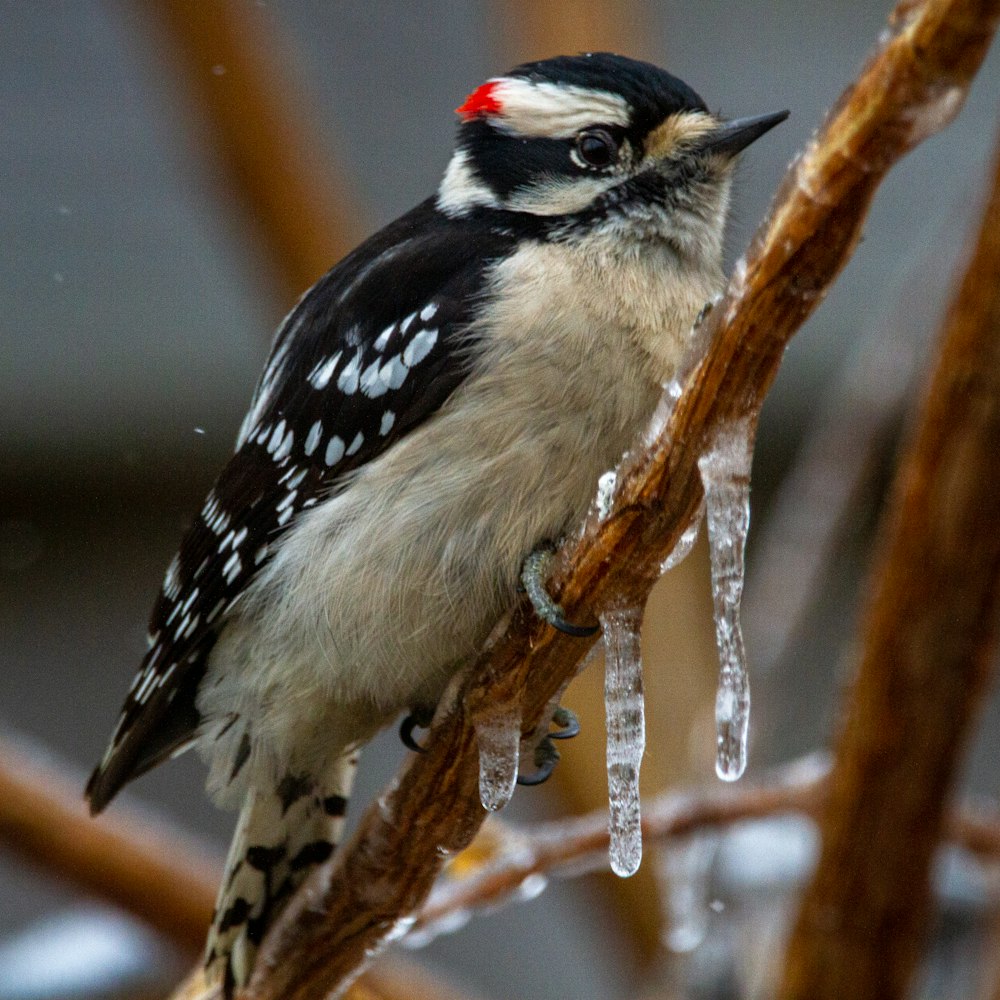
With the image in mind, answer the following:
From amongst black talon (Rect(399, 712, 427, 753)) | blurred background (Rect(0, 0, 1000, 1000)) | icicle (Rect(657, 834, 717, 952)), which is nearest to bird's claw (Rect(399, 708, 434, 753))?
black talon (Rect(399, 712, 427, 753))

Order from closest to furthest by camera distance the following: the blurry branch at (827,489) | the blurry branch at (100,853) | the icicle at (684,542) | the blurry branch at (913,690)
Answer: the icicle at (684,542) < the blurry branch at (913,690) < the blurry branch at (100,853) < the blurry branch at (827,489)

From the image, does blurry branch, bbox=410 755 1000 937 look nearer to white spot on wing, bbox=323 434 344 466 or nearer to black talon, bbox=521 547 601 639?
black talon, bbox=521 547 601 639

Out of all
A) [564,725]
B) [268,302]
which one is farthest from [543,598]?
[268,302]

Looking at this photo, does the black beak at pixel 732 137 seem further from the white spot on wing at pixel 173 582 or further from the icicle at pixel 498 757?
the white spot on wing at pixel 173 582

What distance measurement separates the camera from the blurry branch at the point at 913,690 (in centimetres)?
185

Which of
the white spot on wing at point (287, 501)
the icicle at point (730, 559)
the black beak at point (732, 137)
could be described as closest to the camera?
the icicle at point (730, 559)

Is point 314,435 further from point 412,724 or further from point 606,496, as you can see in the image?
point 606,496

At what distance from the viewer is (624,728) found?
170cm

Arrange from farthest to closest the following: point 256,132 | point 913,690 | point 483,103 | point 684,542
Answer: point 256,132 → point 483,103 → point 913,690 → point 684,542

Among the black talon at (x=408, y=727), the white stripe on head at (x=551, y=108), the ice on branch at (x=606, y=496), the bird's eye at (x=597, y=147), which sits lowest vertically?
the black talon at (x=408, y=727)

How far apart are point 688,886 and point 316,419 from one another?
3.90 ft

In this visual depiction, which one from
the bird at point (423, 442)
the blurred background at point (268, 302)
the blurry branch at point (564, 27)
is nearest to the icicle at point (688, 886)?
the blurred background at point (268, 302)

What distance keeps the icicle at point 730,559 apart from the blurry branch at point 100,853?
4.40 ft

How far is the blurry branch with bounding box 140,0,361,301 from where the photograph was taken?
3.48m
